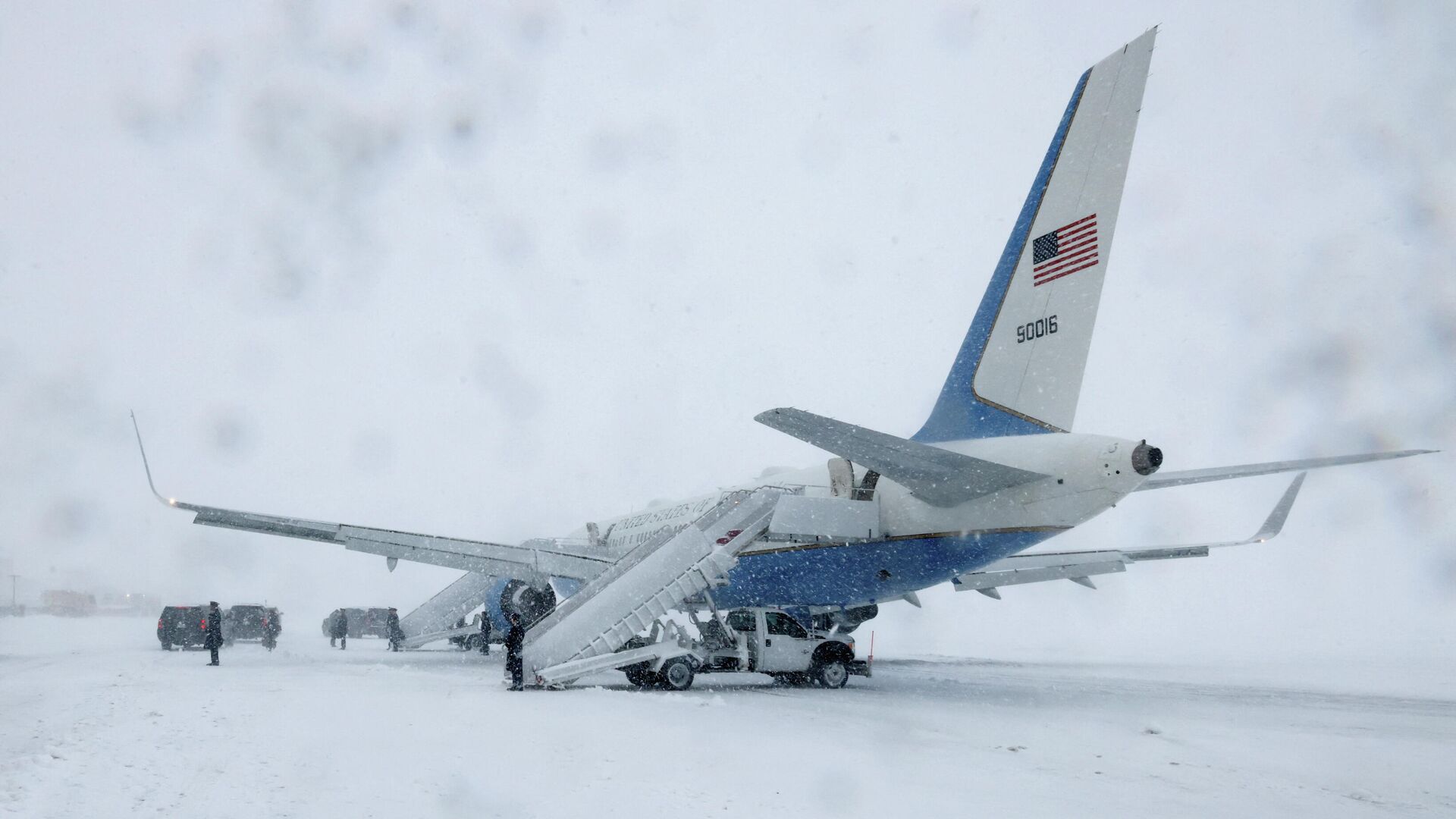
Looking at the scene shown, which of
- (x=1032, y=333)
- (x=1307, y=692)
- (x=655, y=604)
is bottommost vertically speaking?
(x=1307, y=692)

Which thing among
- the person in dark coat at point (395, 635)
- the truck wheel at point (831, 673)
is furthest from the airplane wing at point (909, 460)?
the person in dark coat at point (395, 635)

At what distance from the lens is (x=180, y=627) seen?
28.4 meters

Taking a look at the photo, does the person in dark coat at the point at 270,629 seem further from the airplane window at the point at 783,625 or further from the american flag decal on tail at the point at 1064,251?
the american flag decal on tail at the point at 1064,251

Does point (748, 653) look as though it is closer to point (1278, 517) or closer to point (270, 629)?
point (1278, 517)

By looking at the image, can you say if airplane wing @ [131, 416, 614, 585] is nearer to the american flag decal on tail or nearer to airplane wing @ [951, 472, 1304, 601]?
airplane wing @ [951, 472, 1304, 601]

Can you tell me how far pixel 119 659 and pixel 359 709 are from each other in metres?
13.8

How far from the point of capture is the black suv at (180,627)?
2838cm

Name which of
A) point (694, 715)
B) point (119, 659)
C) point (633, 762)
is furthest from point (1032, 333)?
point (119, 659)

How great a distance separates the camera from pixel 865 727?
1163cm

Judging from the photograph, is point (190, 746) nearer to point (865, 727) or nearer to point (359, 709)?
point (359, 709)

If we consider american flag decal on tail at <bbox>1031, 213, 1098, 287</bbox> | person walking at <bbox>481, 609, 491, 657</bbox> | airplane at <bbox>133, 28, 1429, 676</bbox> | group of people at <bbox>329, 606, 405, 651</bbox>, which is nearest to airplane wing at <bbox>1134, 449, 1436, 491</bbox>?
airplane at <bbox>133, 28, 1429, 676</bbox>

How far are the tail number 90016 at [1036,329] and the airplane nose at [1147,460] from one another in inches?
95.7

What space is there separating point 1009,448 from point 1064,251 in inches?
119

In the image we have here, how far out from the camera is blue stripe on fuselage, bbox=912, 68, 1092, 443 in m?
14.1
